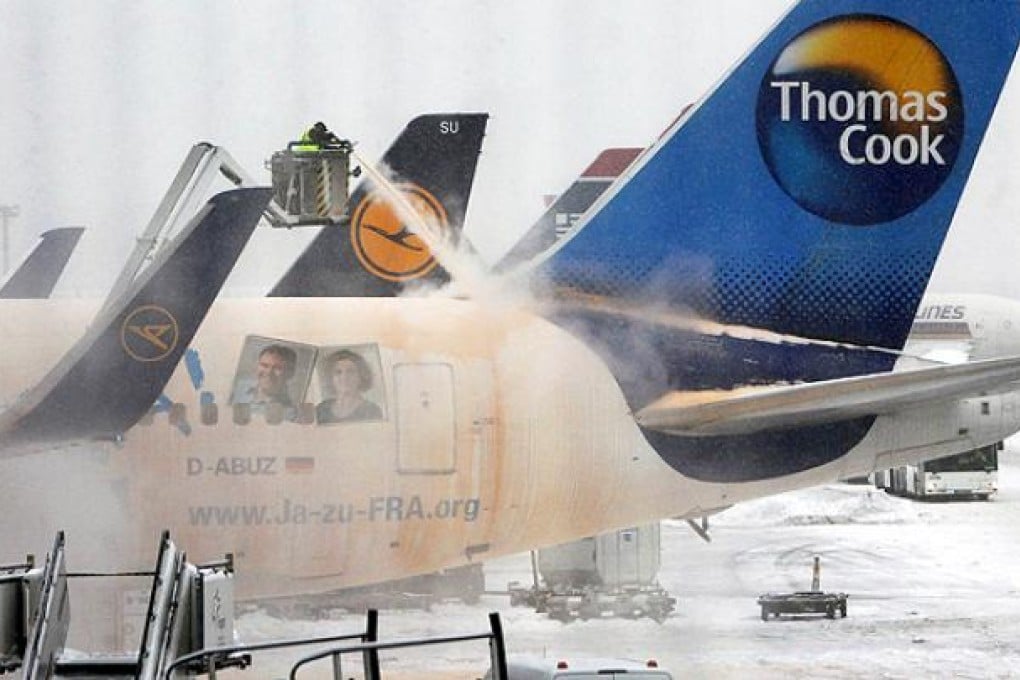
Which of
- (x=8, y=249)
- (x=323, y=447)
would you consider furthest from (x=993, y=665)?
(x=8, y=249)

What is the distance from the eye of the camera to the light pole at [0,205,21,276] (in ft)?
36.0

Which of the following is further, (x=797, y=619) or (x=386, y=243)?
(x=797, y=619)

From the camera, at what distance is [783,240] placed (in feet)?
37.9

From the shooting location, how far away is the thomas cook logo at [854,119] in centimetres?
1159

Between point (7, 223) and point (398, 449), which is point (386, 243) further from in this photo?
point (7, 223)

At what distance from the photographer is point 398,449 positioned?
1085cm

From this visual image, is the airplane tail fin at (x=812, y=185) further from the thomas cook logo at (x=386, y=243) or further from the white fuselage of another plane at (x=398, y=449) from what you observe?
the thomas cook logo at (x=386, y=243)

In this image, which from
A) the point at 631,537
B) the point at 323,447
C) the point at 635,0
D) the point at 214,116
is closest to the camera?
the point at 323,447

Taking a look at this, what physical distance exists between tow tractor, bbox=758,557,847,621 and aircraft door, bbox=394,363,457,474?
11.5ft

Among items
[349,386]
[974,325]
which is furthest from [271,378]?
[974,325]

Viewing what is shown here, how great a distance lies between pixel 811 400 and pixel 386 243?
114 inches

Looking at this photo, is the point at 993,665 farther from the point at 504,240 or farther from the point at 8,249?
the point at 8,249

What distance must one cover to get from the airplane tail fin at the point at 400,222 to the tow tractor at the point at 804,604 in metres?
3.46

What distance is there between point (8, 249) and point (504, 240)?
10.2 ft
